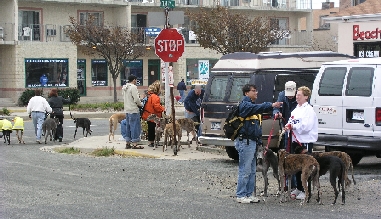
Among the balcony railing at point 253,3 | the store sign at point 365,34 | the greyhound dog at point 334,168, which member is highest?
the balcony railing at point 253,3

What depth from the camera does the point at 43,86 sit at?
51.3 m

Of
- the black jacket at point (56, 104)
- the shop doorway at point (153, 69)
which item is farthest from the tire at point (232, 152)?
the shop doorway at point (153, 69)

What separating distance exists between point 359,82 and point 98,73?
40484 millimetres

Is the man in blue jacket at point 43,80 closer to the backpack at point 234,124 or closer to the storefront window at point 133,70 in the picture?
the storefront window at point 133,70

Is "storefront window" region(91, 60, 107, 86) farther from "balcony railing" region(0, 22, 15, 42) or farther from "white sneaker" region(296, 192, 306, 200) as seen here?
"white sneaker" region(296, 192, 306, 200)

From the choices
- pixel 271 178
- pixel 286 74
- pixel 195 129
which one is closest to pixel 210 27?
pixel 195 129

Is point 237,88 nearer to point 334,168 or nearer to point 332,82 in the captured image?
point 332,82

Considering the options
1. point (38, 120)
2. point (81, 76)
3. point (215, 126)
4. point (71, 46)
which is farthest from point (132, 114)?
point (81, 76)

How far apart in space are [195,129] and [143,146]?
1475 millimetres

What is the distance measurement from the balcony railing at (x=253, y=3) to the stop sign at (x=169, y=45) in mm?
35621

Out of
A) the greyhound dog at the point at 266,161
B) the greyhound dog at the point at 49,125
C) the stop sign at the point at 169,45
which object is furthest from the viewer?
the greyhound dog at the point at 49,125

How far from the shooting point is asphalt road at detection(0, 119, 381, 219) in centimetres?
1141

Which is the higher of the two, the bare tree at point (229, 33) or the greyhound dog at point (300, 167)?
the bare tree at point (229, 33)

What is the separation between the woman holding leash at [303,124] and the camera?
1261 cm
